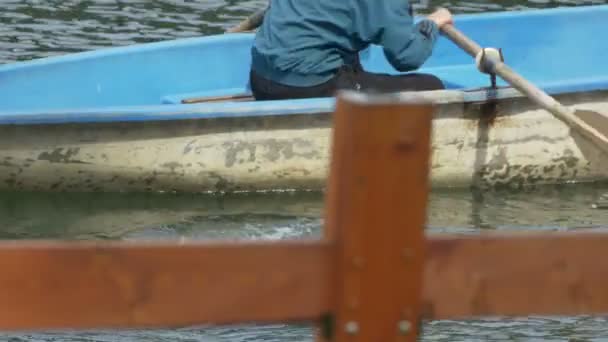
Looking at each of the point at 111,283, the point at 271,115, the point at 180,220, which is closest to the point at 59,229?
the point at 180,220

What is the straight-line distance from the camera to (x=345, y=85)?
6.59 metres

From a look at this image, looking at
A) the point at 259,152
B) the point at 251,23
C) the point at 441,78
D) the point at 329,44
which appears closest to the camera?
the point at 259,152

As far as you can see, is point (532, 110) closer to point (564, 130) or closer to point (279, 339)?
point (564, 130)

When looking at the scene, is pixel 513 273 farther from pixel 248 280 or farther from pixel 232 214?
pixel 232 214

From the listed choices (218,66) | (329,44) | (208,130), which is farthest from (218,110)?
(218,66)

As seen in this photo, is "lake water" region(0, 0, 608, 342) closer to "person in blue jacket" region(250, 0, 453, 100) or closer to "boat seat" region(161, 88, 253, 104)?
"person in blue jacket" region(250, 0, 453, 100)

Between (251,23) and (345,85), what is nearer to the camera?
(345,85)

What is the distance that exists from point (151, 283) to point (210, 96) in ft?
16.2

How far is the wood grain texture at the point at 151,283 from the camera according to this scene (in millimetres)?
2307

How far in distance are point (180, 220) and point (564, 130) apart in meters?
2.03

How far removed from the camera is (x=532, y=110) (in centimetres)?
665

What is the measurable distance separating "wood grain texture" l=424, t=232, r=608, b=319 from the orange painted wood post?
0.19 feet

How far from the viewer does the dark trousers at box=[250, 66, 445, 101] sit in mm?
6605

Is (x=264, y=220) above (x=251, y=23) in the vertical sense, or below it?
below
